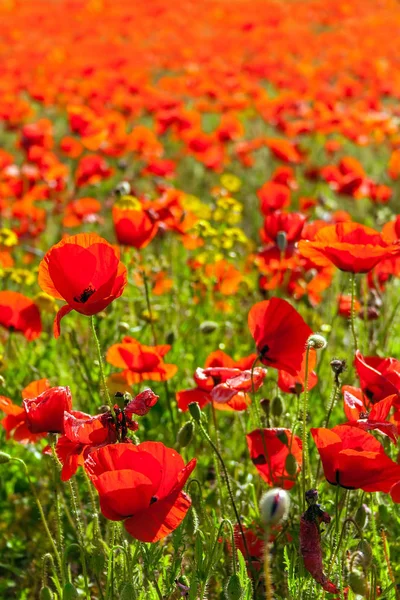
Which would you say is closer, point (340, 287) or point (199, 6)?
point (340, 287)

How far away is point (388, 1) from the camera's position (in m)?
12.8

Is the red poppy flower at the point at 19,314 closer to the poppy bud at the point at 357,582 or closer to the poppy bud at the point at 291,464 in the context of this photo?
the poppy bud at the point at 291,464

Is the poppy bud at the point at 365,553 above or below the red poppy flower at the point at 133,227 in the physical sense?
below

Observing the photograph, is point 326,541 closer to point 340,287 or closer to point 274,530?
point 274,530

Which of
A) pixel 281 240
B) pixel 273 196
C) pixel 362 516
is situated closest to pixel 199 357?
pixel 273 196

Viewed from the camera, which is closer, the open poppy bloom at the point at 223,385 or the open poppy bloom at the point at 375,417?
the open poppy bloom at the point at 375,417

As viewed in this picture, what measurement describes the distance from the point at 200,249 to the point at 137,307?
0.89 meters

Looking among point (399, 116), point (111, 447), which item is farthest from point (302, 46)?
point (111, 447)

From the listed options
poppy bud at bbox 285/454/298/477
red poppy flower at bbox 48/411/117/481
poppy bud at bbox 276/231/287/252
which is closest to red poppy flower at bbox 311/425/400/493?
poppy bud at bbox 285/454/298/477

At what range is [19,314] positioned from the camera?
104 inches

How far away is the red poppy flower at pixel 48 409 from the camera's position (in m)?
1.87

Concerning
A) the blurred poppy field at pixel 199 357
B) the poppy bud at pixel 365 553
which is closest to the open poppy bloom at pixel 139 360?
the blurred poppy field at pixel 199 357

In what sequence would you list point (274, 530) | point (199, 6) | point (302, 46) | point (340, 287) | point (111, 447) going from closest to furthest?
point (111, 447) < point (274, 530) < point (340, 287) < point (302, 46) < point (199, 6)

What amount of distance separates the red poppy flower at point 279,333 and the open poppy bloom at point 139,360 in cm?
37
